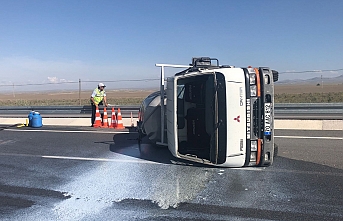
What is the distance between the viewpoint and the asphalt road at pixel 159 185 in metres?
4.34

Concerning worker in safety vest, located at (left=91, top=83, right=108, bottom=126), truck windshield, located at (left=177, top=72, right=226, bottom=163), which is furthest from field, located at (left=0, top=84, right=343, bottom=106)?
truck windshield, located at (left=177, top=72, right=226, bottom=163)

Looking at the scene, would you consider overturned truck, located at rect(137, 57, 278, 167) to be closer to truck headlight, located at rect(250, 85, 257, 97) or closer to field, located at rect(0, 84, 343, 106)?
truck headlight, located at rect(250, 85, 257, 97)

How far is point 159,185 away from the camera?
5.44m

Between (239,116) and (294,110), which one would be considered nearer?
(239,116)

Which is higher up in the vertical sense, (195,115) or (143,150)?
(195,115)

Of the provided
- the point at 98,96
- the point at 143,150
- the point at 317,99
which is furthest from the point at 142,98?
the point at 143,150

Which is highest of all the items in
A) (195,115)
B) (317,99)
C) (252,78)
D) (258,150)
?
(252,78)

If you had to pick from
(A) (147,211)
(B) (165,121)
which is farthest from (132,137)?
(A) (147,211)

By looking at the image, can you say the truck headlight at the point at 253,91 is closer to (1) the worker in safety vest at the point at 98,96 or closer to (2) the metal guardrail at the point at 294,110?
(2) the metal guardrail at the point at 294,110

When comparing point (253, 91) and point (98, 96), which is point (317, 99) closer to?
point (98, 96)

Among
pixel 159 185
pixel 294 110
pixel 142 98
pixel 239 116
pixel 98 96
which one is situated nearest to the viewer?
pixel 159 185

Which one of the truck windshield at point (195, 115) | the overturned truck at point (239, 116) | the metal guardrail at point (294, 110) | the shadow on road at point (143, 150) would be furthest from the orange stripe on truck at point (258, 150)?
the metal guardrail at point (294, 110)

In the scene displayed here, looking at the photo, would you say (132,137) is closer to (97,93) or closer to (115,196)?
(97,93)

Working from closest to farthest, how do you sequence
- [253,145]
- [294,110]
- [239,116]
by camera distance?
[239,116] → [253,145] → [294,110]
